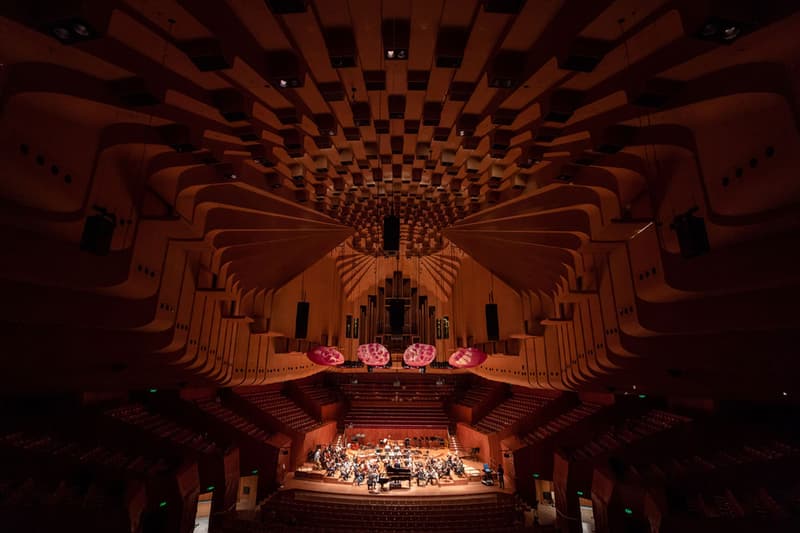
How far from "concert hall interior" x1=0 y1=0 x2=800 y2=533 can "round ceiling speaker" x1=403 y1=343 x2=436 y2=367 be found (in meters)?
0.05

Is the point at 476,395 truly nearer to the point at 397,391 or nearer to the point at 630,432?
the point at 397,391

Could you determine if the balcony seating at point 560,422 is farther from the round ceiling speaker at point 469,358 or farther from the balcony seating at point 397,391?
the balcony seating at point 397,391

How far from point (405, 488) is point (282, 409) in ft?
24.3

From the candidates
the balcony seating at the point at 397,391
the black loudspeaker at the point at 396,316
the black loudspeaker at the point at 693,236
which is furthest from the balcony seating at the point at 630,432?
the balcony seating at the point at 397,391

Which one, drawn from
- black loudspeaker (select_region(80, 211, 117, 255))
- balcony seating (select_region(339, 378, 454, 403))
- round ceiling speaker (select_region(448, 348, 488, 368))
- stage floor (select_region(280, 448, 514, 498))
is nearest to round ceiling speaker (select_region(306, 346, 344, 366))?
round ceiling speaker (select_region(448, 348, 488, 368))

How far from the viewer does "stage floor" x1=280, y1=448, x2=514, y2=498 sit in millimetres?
12742

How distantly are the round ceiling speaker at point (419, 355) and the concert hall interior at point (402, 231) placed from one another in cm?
5

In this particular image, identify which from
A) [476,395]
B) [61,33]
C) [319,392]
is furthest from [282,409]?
[61,33]

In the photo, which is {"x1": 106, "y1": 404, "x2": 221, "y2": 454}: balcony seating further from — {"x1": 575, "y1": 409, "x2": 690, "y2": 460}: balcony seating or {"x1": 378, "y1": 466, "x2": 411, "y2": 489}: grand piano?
{"x1": 575, "y1": 409, "x2": 690, "y2": 460}: balcony seating

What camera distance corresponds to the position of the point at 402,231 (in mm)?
10930

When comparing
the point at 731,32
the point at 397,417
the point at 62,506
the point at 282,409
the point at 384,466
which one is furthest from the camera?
the point at 397,417

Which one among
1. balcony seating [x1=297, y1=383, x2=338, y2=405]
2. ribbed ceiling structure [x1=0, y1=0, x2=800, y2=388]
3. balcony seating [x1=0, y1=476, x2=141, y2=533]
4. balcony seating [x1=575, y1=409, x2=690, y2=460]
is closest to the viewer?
ribbed ceiling structure [x1=0, y1=0, x2=800, y2=388]

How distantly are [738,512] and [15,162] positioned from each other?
39.4 feet

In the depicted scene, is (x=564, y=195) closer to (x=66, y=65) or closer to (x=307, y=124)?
(x=307, y=124)
